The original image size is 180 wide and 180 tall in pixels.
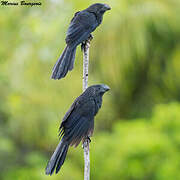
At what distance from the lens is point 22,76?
702cm

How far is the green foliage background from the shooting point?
21.3 feet

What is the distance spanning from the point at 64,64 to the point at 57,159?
1.64ft

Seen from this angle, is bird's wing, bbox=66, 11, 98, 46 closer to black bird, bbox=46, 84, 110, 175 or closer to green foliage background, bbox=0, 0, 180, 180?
black bird, bbox=46, 84, 110, 175

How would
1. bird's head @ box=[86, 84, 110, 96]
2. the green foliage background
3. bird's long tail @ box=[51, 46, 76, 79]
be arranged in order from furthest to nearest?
the green foliage background
bird's head @ box=[86, 84, 110, 96]
bird's long tail @ box=[51, 46, 76, 79]

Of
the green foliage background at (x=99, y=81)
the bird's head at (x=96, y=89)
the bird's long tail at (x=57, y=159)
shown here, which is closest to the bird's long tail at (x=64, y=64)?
the bird's head at (x=96, y=89)

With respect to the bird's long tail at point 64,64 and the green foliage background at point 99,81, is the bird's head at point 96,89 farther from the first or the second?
the green foliage background at point 99,81

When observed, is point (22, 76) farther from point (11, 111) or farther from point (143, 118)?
point (143, 118)

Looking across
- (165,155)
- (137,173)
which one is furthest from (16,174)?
(165,155)

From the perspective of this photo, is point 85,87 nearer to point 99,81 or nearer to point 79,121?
point 79,121

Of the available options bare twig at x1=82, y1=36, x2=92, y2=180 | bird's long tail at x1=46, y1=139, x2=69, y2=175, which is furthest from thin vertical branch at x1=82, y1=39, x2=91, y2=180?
bird's long tail at x1=46, y1=139, x2=69, y2=175

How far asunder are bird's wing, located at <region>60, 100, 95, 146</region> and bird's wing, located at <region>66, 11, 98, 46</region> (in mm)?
372

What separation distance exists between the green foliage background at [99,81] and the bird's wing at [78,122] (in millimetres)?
3873

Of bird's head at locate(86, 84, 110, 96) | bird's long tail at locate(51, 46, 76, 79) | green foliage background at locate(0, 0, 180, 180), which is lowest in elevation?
bird's head at locate(86, 84, 110, 96)

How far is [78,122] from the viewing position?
2.09 meters
